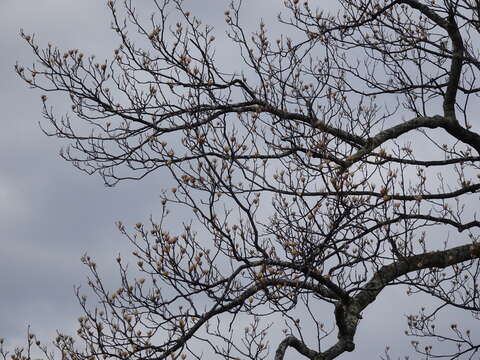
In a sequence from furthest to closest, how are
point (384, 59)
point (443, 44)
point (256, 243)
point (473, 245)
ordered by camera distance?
point (384, 59)
point (443, 44)
point (473, 245)
point (256, 243)

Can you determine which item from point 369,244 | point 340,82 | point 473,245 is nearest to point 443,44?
point 340,82

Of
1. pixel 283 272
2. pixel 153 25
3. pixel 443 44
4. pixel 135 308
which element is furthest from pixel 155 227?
pixel 443 44

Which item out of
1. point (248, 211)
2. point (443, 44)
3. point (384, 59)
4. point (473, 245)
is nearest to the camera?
point (248, 211)

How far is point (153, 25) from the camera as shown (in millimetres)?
7883

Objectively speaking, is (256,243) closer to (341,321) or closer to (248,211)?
(248,211)

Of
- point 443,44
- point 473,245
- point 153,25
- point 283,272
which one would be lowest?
point 283,272

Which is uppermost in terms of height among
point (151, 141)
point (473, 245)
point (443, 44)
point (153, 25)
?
point (153, 25)

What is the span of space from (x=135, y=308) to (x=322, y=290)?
7.10 feet

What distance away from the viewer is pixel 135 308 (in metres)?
6.37

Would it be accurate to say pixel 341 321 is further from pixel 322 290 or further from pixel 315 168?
pixel 315 168

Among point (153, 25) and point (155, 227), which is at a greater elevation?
point (153, 25)

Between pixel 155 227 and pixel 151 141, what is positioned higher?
pixel 151 141

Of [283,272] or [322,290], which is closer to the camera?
[283,272]

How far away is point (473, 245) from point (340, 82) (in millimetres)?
2881
